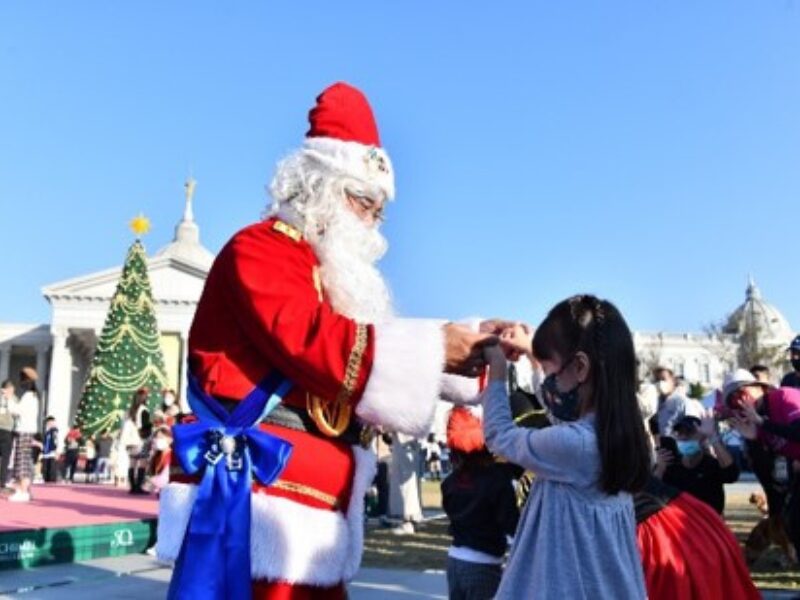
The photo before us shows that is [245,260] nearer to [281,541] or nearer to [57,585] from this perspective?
[281,541]

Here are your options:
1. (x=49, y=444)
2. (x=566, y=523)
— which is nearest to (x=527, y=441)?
(x=566, y=523)

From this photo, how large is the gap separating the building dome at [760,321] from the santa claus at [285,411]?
46.6m

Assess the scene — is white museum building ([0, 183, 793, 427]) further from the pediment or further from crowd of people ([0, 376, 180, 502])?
crowd of people ([0, 376, 180, 502])

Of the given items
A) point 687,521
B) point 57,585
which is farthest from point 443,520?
point 687,521

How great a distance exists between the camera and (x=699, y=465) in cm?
722

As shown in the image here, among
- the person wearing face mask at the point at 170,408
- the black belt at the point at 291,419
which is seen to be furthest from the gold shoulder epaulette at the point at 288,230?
the person wearing face mask at the point at 170,408

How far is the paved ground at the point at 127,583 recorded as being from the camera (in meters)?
6.38

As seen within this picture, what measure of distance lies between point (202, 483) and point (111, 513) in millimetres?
10585

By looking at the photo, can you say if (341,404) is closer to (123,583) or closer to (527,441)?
(527,441)

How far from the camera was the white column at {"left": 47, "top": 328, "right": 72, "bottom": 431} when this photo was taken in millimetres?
54438

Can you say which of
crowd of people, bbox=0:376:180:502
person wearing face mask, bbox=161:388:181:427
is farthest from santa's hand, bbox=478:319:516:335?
person wearing face mask, bbox=161:388:181:427

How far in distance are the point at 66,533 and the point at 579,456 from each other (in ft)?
21.5

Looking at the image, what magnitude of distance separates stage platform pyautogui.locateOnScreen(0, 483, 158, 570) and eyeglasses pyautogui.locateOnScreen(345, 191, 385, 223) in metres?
5.94

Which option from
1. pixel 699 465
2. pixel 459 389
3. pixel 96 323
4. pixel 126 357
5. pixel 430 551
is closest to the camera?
pixel 459 389
